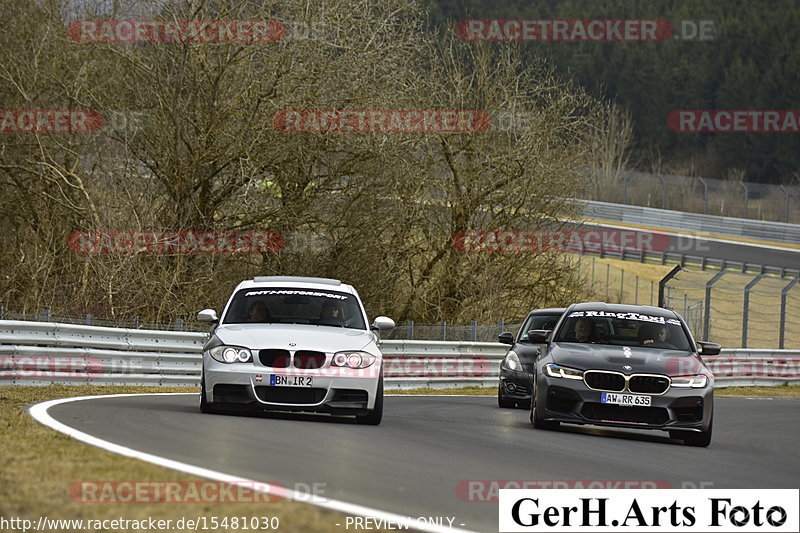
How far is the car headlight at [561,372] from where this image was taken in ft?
44.4

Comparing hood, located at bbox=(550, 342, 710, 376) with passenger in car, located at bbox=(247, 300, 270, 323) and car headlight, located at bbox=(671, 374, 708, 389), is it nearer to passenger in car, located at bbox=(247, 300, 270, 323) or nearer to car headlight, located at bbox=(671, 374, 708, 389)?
car headlight, located at bbox=(671, 374, 708, 389)

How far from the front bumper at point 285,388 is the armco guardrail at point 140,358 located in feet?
18.7

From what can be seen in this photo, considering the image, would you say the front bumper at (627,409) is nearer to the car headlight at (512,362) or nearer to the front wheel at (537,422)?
the front wheel at (537,422)

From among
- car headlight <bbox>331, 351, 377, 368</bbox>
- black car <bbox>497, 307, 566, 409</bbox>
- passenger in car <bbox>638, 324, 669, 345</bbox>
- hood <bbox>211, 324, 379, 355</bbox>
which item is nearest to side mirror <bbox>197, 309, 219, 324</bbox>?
hood <bbox>211, 324, 379, 355</bbox>

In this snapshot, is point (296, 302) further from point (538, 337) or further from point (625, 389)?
point (625, 389)

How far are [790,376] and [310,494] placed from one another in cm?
3007

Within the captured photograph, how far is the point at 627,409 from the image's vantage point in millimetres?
13508

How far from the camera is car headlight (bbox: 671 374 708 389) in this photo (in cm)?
1363

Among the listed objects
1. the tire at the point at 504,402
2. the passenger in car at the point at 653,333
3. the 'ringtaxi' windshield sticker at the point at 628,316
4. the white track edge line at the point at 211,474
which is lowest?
the tire at the point at 504,402

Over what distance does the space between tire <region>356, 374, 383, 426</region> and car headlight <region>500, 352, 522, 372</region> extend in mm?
6514

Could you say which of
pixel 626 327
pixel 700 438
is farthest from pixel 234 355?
pixel 700 438

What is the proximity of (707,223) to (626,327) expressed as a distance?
55.9m

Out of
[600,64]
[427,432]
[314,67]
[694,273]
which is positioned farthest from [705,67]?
[427,432]

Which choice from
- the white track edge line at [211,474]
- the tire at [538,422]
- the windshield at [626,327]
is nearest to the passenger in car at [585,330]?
the windshield at [626,327]
